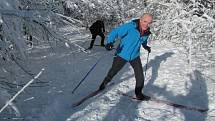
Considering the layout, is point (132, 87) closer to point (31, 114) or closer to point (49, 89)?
point (49, 89)

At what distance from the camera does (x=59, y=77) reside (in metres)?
12.1

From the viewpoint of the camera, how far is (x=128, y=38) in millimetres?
8523

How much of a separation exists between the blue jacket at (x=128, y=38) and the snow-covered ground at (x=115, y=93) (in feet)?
3.33

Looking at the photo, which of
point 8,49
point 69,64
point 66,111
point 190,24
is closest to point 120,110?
point 66,111

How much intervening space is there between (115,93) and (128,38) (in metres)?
1.81

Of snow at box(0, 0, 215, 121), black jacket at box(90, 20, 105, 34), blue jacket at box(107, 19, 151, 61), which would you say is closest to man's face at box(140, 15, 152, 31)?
blue jacket at box(107, 19, 151, 61)

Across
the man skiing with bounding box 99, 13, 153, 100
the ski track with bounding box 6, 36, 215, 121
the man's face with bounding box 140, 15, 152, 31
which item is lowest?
the ski track with bounding box 6, 36, 215, 121

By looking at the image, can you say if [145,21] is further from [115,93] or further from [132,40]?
[115,93]

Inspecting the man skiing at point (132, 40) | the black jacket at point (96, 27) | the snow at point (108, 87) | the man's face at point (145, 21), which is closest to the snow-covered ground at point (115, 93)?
the snow at point (108, 87)

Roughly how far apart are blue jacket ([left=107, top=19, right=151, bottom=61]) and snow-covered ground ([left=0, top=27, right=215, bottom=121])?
3.33ft

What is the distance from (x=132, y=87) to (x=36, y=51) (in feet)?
26.6

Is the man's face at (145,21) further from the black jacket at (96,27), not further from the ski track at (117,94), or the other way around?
the black jacket at (96,27)

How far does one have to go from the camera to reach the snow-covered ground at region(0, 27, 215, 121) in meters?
8.23

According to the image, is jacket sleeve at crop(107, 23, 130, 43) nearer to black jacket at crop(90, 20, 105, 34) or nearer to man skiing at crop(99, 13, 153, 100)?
man skiing at crop(99, 13, 153, 100)
